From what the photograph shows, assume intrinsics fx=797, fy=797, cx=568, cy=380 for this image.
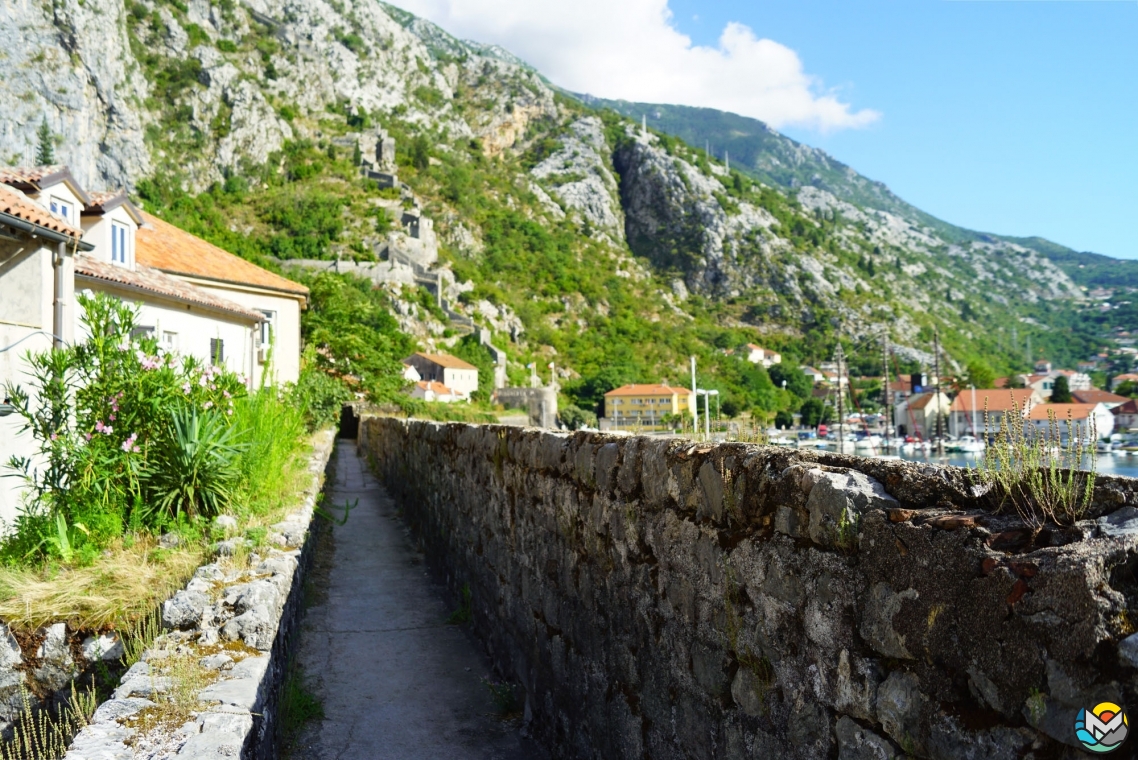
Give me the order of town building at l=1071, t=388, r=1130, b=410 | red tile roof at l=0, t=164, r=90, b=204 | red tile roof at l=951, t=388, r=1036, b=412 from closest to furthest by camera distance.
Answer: red tile roof at l=951, t=388, r=1036, b=412, red tile roof at l=0, t=164, r=90, b=204, town building at l=1071, t=388, r=1130, b=410

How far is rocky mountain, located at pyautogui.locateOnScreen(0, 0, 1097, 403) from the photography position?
3071 inches

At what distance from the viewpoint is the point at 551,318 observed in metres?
109

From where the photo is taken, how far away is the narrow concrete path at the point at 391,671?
4750 mm

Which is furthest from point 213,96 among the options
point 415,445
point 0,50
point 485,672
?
point 485,672

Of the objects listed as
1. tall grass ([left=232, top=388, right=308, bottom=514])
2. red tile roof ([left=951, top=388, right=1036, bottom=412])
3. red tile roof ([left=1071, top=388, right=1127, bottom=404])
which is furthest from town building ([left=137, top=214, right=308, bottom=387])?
red tile roof ([left=1071, top=388, right=1127, bottom=404])

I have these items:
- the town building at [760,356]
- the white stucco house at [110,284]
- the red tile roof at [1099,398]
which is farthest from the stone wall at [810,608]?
the town building at [760,356]

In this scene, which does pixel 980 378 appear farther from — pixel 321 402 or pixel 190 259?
pixel 190 259

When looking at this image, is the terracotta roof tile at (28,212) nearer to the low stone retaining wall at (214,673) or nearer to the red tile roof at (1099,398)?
the low stone retaining wall at (214,673)

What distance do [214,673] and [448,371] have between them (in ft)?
249

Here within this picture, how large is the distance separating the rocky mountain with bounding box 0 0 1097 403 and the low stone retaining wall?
72.4 meters

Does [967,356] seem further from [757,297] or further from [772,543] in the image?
[772,543]

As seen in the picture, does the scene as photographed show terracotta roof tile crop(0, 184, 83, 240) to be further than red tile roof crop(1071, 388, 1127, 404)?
No

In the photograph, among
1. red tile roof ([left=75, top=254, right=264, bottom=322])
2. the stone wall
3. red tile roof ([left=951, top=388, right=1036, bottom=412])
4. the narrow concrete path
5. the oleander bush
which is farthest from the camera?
→ red tile roof ([left=75, top=254, right=264, bottom=322])

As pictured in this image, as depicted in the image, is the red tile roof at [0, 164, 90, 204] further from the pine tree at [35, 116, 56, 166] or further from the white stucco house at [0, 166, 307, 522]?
the pine tree at [35, 116, 56, 166]
